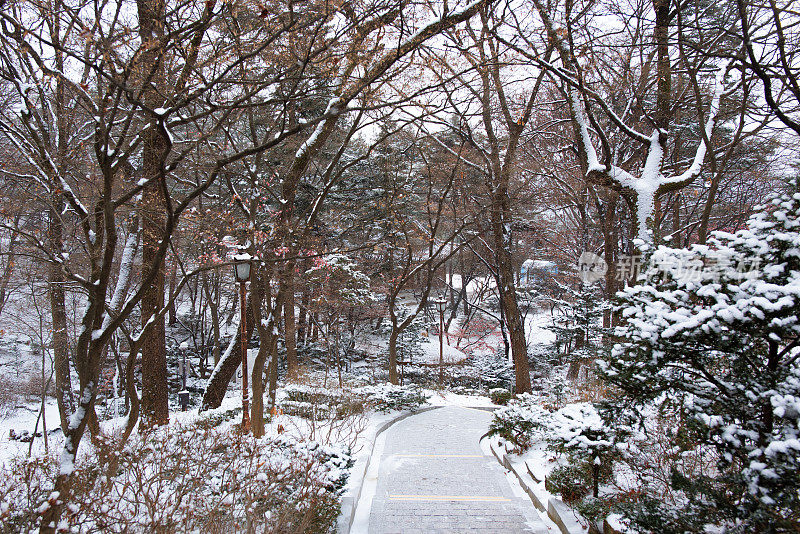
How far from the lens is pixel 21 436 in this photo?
13039 millimetres

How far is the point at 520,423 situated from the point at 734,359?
415 centimetres

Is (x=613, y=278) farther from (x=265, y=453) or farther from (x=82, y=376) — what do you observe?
(x=82, y=376)

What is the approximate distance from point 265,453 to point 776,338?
477cm

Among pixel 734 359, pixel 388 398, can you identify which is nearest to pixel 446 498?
pixel 734 359

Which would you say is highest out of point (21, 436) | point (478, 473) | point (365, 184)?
point (365, 184)

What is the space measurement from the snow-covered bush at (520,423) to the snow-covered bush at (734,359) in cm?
314

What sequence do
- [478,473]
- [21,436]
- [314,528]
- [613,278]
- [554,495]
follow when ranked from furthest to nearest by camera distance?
1. [21,436]
2. [613,278]
3. [478,473]
4. [554,495]
5. [314,528]

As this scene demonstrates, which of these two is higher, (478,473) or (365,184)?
(365,184)

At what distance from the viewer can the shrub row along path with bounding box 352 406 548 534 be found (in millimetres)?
4648

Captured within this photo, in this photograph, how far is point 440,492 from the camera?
5684 mm

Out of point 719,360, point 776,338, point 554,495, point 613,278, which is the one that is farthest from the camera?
point 613,278

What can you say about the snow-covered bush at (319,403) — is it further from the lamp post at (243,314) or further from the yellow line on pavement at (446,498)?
the yellow line on pavement at (446,498)

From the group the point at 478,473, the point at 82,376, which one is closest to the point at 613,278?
the point at 478,473

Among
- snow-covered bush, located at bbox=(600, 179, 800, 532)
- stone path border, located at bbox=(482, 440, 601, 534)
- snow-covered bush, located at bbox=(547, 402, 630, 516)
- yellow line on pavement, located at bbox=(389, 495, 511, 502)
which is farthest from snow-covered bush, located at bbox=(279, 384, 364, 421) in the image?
snow-covered bush, located at bbox=(600, 179, 800, 532)
